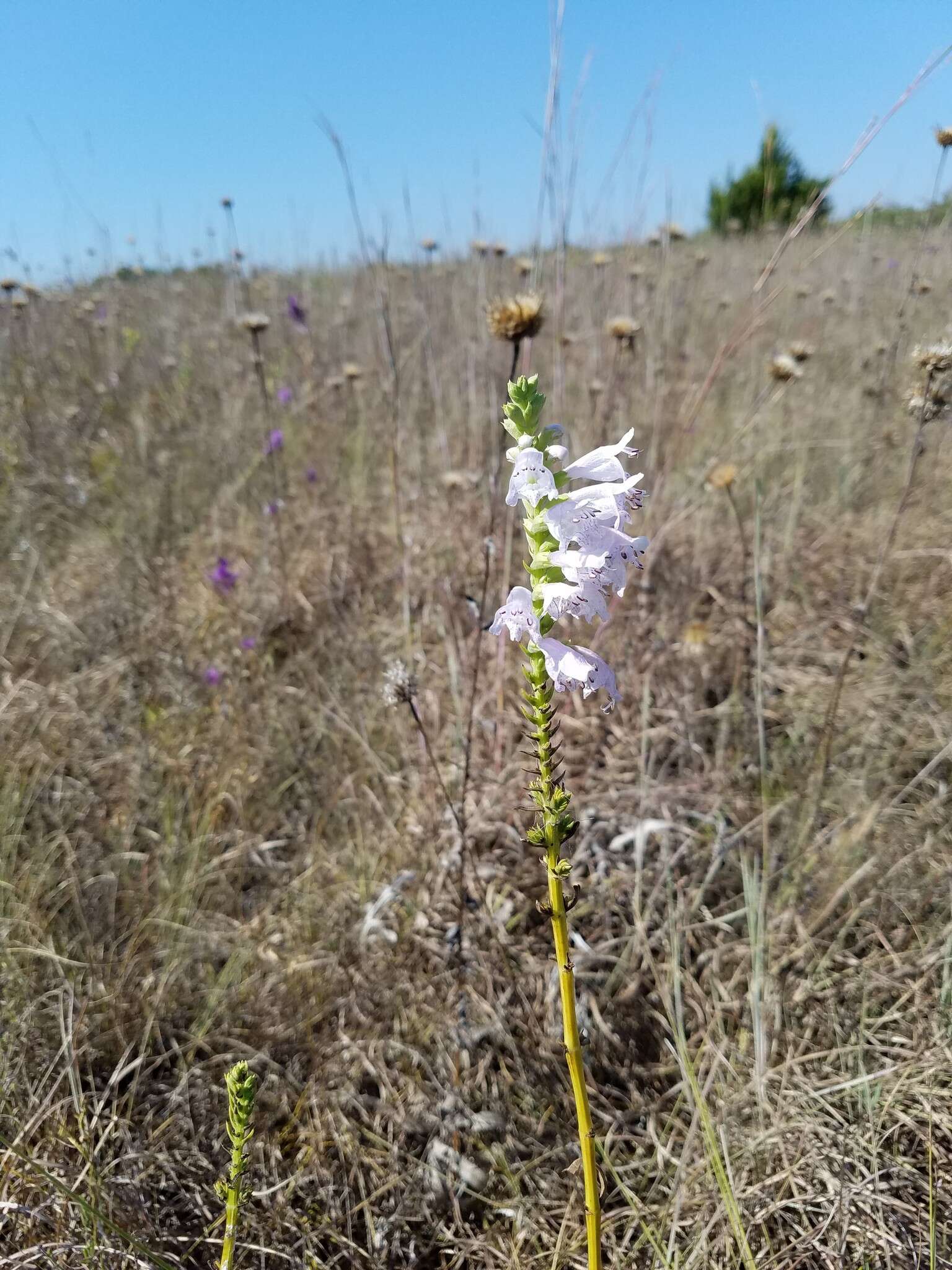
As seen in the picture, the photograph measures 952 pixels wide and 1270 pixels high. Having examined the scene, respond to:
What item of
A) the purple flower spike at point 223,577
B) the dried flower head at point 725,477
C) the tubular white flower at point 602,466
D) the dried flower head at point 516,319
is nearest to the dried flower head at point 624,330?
the dried flower head at point 725,477

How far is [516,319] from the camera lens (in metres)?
1.77

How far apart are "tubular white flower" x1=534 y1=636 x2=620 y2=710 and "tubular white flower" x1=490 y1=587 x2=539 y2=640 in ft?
0.08

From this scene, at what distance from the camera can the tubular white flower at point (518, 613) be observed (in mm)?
824

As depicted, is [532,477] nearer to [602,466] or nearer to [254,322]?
[602,466]

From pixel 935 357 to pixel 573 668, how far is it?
164 cm

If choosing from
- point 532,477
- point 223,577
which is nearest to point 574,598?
point 532,477

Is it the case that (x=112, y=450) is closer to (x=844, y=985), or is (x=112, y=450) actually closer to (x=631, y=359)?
(x=631, y=359)

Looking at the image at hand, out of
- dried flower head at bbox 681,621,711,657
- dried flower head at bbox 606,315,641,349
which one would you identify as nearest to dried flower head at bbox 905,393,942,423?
dried flower head at bbox 681,621,711,657

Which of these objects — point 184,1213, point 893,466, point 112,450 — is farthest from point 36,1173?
point 893,466

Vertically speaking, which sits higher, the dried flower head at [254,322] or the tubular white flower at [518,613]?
the dried flower head at [254,322]

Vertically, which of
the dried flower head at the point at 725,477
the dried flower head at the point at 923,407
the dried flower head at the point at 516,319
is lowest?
the dried flower head at the point at 725,477

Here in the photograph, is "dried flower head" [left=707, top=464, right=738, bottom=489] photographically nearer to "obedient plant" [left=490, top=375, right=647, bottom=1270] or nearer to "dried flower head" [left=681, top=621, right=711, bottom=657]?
"dried flower head" [left=681, top=621, right=711, bottom=657]

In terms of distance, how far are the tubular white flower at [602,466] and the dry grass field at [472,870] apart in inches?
28.8

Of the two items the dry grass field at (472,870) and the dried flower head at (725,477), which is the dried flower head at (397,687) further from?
the dried flower head at (725,477)
